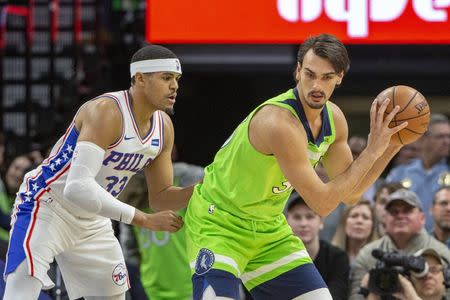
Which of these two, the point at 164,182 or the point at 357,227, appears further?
the point at 357,227

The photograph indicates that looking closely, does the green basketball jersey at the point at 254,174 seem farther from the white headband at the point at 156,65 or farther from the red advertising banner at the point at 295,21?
the red advertising banner at the point at 295,21

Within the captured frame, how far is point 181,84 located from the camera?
13516mm

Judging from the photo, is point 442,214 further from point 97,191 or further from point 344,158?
point 97,191

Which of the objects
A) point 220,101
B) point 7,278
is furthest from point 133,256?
point 220,101

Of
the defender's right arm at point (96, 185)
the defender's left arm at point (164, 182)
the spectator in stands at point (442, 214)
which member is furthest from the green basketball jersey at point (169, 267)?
the defender's right arm at point (96, 185)

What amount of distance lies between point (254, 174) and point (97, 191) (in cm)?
87

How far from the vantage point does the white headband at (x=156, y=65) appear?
21.2 feet

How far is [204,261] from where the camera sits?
5.76 m

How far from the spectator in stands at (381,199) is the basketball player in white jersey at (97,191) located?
2814mm

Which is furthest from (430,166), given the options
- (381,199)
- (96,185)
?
(96,185)

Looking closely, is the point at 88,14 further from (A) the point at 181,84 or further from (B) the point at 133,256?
(B) the point at 133,256

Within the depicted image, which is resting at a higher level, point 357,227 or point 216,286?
point 216,286

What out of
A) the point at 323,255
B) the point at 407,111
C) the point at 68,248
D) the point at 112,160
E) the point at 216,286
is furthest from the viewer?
the point at 323,255

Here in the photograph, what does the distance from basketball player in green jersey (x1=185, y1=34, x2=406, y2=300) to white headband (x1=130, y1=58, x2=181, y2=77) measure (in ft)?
2.30
